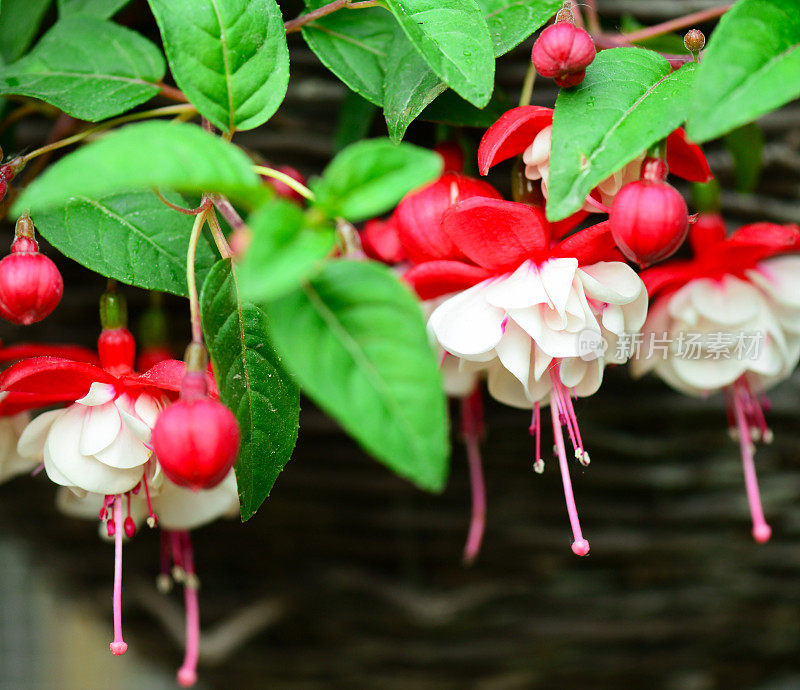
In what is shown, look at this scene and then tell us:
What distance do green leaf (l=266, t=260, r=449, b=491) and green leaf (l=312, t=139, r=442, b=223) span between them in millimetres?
24

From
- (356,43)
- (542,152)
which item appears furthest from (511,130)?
(356,43)

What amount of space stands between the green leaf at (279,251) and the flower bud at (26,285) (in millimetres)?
171

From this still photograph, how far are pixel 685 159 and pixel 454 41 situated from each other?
0.15 metres

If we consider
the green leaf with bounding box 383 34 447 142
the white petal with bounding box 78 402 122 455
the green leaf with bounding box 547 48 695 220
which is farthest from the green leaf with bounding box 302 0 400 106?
the white petal with bounding box 78 402 122 455

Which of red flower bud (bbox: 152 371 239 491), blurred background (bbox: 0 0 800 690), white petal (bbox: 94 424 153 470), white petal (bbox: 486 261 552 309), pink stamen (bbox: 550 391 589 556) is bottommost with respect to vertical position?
blurred background (bbox: 0 0 800 690)

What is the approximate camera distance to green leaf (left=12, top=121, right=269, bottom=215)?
0.87 ft

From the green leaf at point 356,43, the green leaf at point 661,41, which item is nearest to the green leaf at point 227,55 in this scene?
the green leaf at point 356,43

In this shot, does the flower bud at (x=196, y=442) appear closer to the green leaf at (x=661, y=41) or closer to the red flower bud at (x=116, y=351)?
the red flower bud at (x=116, y=351)

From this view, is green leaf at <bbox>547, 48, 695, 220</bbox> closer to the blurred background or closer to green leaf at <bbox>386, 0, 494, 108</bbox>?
green leaf at <bbox>386, 0, 494, 108</bbox>

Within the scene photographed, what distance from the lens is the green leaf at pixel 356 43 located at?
46cm

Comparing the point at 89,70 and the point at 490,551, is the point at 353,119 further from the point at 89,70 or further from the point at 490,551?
the point at 490,551

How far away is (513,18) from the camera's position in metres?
0.44

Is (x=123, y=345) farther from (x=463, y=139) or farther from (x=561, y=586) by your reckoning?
(x=561, y=586)

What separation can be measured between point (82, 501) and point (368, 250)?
26 cm
